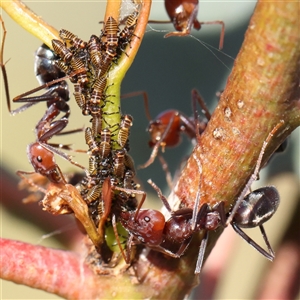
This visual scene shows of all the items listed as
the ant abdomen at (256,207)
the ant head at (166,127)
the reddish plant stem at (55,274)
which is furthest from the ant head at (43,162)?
the ant head at (166,127)

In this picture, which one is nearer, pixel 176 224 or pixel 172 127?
pixel 176 224

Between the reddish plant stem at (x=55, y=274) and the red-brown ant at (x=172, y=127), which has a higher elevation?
the red-brown ant at (x=172, y=127)

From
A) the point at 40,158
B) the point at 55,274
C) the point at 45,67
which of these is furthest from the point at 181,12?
the point at 55,274

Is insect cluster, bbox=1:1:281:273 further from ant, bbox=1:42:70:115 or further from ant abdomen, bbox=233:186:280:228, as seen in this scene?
ant, bbox=1:42:70:115

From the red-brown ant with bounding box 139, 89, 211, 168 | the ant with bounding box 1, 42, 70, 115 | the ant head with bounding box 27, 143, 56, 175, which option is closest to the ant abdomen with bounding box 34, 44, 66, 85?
the ant with bounding box 1, 42, 70, 115

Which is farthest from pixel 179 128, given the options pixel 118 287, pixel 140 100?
pixel 118 287

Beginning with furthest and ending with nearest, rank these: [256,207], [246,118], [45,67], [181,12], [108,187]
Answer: [181,12] < [45,67] < [256,207] < [108,187] < [246,118]

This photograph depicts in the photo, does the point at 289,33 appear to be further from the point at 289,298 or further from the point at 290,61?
the point at 289,298

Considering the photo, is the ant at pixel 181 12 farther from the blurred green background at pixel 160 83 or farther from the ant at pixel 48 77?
the ant at pixel 48 77

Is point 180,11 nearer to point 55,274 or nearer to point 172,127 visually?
point 172,127
